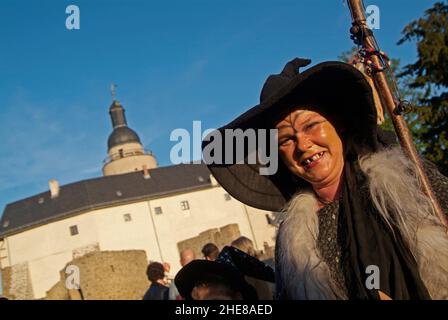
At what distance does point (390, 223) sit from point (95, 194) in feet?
172

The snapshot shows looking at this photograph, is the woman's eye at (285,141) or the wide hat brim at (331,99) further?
the woman's eye at (285,141)

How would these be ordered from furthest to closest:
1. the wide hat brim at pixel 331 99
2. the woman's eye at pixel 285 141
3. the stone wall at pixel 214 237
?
the stone wall at pixel 214 237 → the woman's eye at pixel 285 141 → the wide hat brim at pixel 331 99

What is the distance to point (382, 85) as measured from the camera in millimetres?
1958

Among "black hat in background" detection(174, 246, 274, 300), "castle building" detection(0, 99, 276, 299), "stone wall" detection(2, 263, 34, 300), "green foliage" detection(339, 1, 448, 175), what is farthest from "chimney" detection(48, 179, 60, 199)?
"black hat in background" detection(174, 246, 274, 300)

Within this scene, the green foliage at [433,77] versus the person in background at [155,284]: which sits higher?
the green foliage at [433,77]

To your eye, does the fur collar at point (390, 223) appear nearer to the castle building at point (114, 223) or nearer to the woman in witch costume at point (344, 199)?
the woman in witch costume at point (344, 199)

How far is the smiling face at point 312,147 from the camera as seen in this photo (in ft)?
6.35

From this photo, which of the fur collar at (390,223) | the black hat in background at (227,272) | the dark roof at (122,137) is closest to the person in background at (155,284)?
the black hat in background at (227,272)

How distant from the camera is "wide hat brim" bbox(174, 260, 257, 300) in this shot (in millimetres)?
1904

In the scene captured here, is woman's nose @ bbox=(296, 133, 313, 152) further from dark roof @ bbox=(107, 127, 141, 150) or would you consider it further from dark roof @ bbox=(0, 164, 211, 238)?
dark roof @ bbox=(107, 127, 141, 150)

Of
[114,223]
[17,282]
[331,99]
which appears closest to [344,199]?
[331,99]

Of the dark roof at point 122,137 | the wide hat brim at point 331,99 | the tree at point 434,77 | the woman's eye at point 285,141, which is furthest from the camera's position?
the dark roof at point 122,137

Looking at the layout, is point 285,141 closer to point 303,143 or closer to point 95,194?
point 303,143
